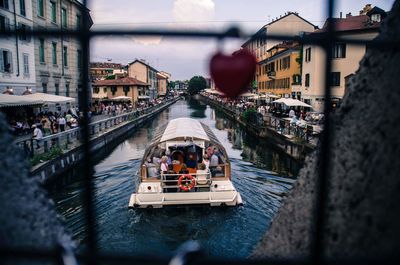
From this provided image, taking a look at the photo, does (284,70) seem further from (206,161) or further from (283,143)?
(206,161)

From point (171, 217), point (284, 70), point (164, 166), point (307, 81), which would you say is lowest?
point (171, 217)

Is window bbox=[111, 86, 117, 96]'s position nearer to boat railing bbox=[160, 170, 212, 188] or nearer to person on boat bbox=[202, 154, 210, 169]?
person on boat bbox=[202, 154, 210, 169]

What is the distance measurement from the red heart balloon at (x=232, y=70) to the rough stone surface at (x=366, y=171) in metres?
0.46

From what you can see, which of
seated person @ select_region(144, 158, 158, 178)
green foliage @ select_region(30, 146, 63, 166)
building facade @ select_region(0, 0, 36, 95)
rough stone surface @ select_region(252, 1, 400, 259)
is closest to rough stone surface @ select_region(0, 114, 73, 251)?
rough stone surface @ select_region(252, 1, 400, 259)

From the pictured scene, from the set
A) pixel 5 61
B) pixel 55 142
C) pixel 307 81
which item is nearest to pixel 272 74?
pixel 307 81

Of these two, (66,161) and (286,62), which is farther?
(286,62)

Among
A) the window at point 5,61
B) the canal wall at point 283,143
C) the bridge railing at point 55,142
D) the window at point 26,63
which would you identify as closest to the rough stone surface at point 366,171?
the bridge railing at point 55,142

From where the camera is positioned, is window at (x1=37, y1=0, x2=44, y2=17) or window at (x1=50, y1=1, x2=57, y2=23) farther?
window at (x1=50, y1=1, x2=57, y2=23)

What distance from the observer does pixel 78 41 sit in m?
1.31

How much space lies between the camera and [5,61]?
73.7 feet

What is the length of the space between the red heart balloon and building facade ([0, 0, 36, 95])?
22.6 metres

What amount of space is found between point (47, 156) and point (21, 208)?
1522cm

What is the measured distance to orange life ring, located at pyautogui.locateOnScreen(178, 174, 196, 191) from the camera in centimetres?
1170

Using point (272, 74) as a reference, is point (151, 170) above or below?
below
